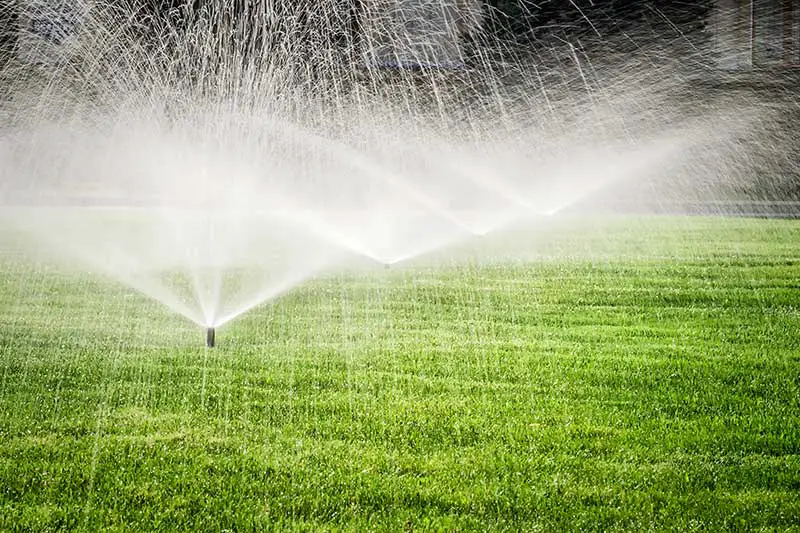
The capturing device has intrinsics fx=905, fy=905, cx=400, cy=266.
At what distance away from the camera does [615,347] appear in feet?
20.8

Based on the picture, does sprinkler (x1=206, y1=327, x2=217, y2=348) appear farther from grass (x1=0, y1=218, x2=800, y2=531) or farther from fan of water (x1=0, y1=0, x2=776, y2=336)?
fan of water (x1=0, y1=0, x2=776, y2=336)

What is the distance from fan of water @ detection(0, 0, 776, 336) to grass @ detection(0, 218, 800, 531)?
575 centimetres

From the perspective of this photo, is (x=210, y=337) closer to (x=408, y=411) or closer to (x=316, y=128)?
(x=408, y=411)

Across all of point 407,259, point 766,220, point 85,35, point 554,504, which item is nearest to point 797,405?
point 554,504

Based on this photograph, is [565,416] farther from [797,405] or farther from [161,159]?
[161,159]

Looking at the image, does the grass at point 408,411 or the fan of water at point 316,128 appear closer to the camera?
the grass at point 408,411

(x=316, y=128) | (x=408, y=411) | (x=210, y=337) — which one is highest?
(x=316, y=128)

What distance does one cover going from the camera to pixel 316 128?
1981cm

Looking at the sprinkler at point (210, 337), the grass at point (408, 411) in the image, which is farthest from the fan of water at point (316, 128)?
the sprinkler at point (210, 337)

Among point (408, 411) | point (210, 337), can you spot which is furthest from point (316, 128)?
point (408, 411)

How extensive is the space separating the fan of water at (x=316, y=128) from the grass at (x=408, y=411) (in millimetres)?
5746

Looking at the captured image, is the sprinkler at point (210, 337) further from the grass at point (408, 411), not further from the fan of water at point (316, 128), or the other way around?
the fan of water at point (316, 128)

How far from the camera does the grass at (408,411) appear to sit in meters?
3.59

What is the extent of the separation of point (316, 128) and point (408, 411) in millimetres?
15656
